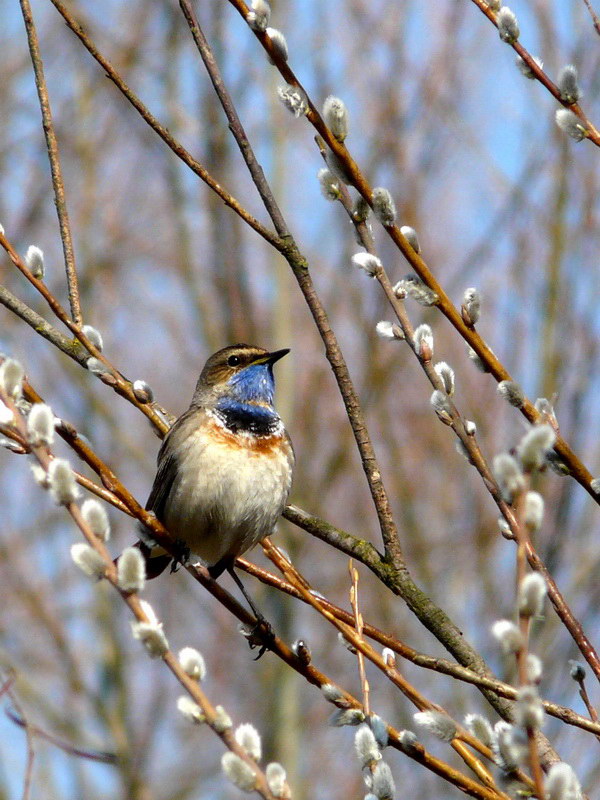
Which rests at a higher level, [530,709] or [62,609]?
[530,709]

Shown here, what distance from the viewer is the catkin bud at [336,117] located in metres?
2.69

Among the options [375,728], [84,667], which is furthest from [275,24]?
[375,728]

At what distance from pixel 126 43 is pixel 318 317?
23.1ft

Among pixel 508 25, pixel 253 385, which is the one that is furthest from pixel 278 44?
pixel 253 385

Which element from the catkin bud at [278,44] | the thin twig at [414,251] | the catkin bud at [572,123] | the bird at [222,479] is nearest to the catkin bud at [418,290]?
Answer: the thin twig at [414,251]

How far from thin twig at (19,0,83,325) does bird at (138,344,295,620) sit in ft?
4.31

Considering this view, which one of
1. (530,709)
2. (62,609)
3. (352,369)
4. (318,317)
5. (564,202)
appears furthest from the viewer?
(62,609)

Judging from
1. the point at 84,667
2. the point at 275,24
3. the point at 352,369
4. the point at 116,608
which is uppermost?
the point at 275,24

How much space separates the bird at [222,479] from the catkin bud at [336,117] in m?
2.03

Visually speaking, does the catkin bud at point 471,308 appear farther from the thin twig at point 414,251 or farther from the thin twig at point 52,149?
the thin twig at point 52,149

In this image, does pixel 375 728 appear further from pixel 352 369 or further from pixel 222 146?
pixel 222 146

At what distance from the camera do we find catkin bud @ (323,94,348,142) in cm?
269

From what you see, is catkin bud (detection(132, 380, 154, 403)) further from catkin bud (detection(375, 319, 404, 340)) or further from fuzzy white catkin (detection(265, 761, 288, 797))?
fuzzy white catkin (detection(265, 761, 288, 797))

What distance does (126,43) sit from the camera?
935 centimetres
